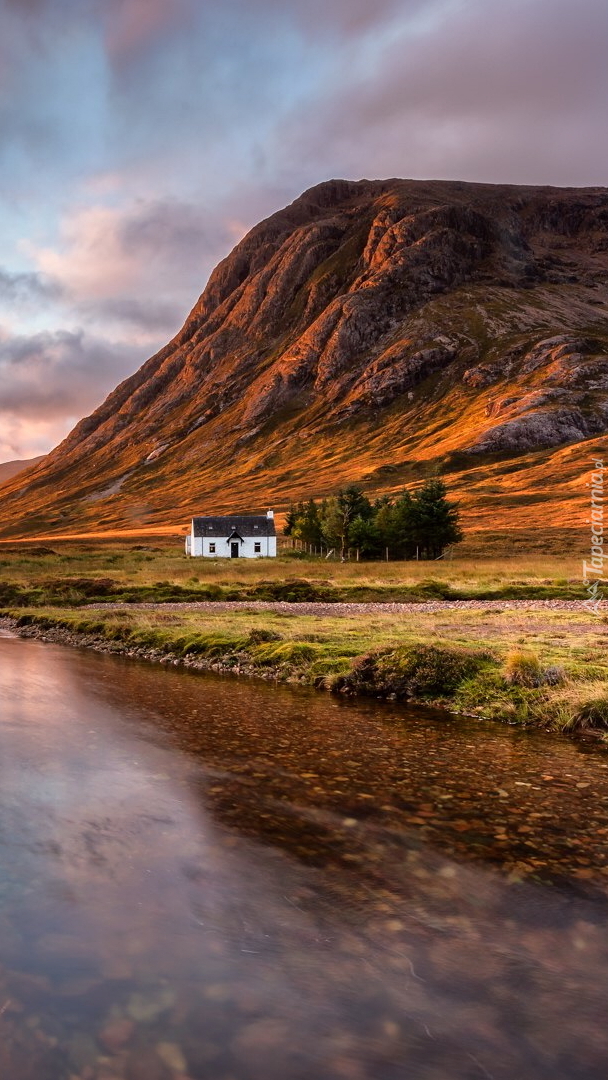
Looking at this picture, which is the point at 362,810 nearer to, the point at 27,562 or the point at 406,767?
the point at 406,767

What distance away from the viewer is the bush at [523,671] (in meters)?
19.0

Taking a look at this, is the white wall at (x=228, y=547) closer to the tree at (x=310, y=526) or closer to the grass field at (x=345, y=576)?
the tree at (x=310, y=526)

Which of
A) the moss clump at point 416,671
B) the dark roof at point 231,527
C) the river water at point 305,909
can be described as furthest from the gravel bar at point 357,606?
the dark roof at point 231,527

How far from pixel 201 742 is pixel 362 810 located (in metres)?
5.70

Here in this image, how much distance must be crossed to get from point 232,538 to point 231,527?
6.60 feet

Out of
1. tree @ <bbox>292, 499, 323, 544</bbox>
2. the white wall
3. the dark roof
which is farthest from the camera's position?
the dark roof

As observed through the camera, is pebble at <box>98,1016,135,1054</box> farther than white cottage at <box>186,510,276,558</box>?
No

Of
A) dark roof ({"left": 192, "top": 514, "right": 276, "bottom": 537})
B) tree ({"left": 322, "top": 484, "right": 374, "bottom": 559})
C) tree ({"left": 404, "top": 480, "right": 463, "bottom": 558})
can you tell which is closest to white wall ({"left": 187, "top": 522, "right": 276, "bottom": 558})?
dark roof ({"left": 192, "top": 514, "right": 276, "bottom": 537})

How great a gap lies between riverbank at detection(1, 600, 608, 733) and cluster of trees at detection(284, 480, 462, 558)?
4802 centimetres

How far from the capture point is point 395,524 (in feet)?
306

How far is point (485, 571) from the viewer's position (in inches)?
2655

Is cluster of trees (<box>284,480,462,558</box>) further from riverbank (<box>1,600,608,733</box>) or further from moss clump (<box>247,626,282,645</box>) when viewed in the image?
moss clump (<box>247,626,282,645</box>)

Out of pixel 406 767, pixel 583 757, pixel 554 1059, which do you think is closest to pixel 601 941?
pixel 554 1059

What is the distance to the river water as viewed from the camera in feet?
20.6
